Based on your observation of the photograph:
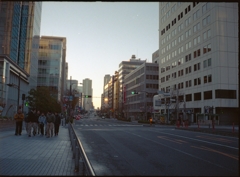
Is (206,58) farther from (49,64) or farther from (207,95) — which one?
(49,64)

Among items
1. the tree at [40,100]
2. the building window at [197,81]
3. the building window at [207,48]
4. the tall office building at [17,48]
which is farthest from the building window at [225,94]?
the tall office building at [17,48]

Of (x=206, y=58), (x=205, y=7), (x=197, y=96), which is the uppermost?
(x=205, y=7)

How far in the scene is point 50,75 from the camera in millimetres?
89375

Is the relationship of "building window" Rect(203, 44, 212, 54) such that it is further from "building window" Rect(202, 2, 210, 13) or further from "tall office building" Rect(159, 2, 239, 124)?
"building window" Rect(202, 2, 210, 13)

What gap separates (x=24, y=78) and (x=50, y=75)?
3519 centimetres

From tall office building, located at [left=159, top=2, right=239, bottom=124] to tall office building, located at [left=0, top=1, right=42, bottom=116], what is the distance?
3406 centimetres

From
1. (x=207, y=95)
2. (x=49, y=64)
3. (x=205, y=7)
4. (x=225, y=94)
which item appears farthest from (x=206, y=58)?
(x=49, y=64)

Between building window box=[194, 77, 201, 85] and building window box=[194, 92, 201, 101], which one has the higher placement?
building window box=[194, 77, 201, 85]

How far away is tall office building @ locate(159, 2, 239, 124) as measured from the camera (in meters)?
51.6

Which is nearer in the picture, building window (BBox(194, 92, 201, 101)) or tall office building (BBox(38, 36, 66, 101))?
building window (BBox(194, 92, 201, 101))

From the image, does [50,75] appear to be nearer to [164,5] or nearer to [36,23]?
[36,23]

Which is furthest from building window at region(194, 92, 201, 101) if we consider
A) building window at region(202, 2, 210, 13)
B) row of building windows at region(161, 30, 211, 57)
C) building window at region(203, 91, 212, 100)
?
building window at region(202, 2, 210, 13)

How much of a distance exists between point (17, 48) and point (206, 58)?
134 ft

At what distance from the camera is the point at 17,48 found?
173 feet
